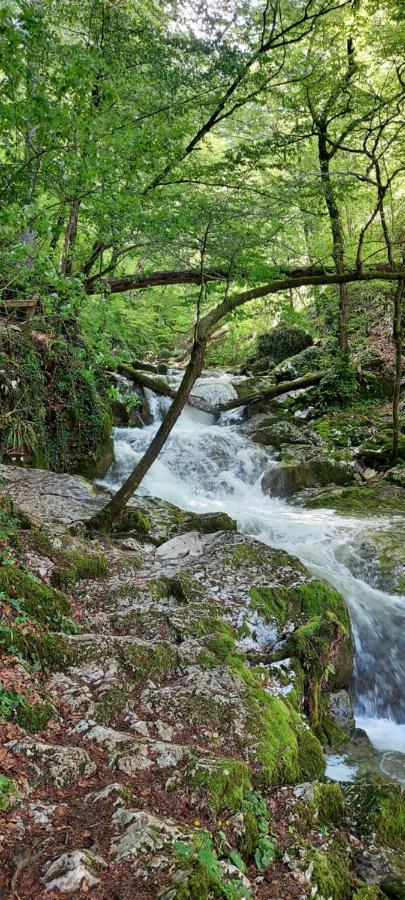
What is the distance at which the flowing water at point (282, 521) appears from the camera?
5.43 metres

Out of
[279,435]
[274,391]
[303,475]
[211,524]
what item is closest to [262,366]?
[274,391]

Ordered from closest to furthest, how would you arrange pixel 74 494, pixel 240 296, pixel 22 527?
1. pixel 22 527
2. pixel 240 296
3. pixel 74 494

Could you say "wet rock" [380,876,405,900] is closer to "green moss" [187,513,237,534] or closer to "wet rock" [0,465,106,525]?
"green moss" [187,513,237,534]

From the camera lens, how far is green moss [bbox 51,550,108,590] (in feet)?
15.5

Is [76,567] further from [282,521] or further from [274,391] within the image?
[274,391]

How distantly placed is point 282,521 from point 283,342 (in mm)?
11576

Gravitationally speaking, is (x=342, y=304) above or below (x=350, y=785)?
above

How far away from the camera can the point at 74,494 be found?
8.06 metres

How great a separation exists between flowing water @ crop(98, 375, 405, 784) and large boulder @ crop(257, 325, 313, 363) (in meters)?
2.76

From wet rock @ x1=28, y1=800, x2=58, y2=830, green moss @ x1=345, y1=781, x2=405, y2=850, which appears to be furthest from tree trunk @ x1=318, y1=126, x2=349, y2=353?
wet rock @ x1=28, y1=800, x2=58, y2=830

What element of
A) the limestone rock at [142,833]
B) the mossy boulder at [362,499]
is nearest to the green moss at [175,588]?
the limestone rock at [142,833]

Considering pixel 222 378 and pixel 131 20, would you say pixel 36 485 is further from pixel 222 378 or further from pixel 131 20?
pixel 222 378

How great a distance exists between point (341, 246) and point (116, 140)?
7582 millimetres

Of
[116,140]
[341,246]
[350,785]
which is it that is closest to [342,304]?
[341,246]
